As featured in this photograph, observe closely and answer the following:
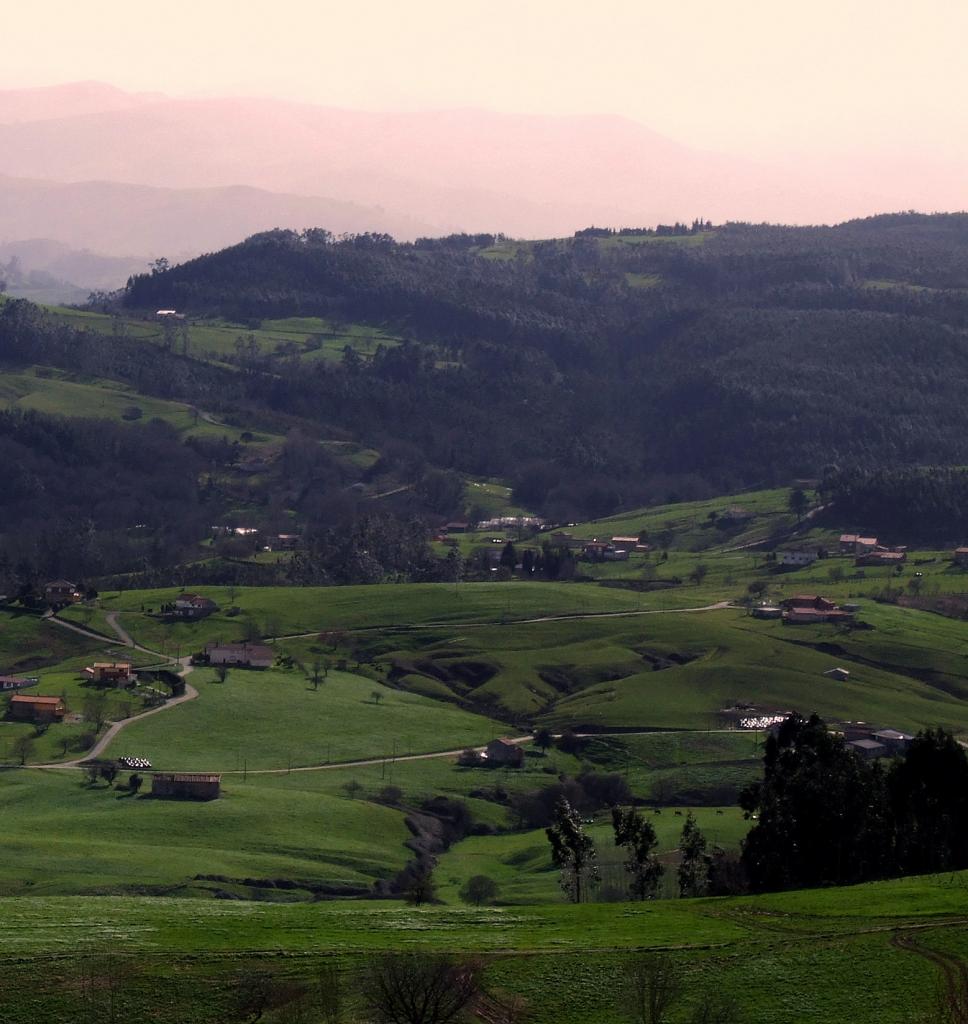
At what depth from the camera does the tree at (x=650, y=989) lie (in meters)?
48.0

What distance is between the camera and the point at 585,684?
150875mm

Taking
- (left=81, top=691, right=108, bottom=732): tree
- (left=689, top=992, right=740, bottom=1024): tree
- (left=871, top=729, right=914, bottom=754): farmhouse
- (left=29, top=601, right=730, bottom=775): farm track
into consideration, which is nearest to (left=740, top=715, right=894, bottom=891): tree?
(left=689, top=992, right=740, bottom=1024): tree

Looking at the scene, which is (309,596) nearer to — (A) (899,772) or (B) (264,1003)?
(A) (899,772)

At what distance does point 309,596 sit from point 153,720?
4670 centimetres

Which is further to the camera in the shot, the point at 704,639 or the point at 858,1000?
the point at 704,639

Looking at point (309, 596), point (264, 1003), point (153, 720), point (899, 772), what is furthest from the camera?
point (309, 596)

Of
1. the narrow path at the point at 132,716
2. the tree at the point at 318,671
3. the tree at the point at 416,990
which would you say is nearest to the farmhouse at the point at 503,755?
the tree at the point at 318,671

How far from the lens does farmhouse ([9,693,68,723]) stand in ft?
422

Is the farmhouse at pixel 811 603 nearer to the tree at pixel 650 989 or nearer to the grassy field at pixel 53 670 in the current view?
the grassy field at pixel 53 670

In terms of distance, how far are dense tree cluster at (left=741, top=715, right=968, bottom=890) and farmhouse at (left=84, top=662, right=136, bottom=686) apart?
69500 mm

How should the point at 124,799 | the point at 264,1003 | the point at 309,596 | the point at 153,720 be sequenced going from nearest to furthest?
the point at 264,1003, the point at 124,799, the point at 153,720, the point at 309,596

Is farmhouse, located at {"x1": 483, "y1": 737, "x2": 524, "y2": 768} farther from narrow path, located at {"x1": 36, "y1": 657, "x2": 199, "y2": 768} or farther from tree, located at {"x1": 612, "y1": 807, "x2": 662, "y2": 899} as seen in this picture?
tree, located at {"x1": 612, "y1": 807, "x2": 662, "y2": 899}

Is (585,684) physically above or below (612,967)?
below

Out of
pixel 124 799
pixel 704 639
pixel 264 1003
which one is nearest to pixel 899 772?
pixel 264 1003
